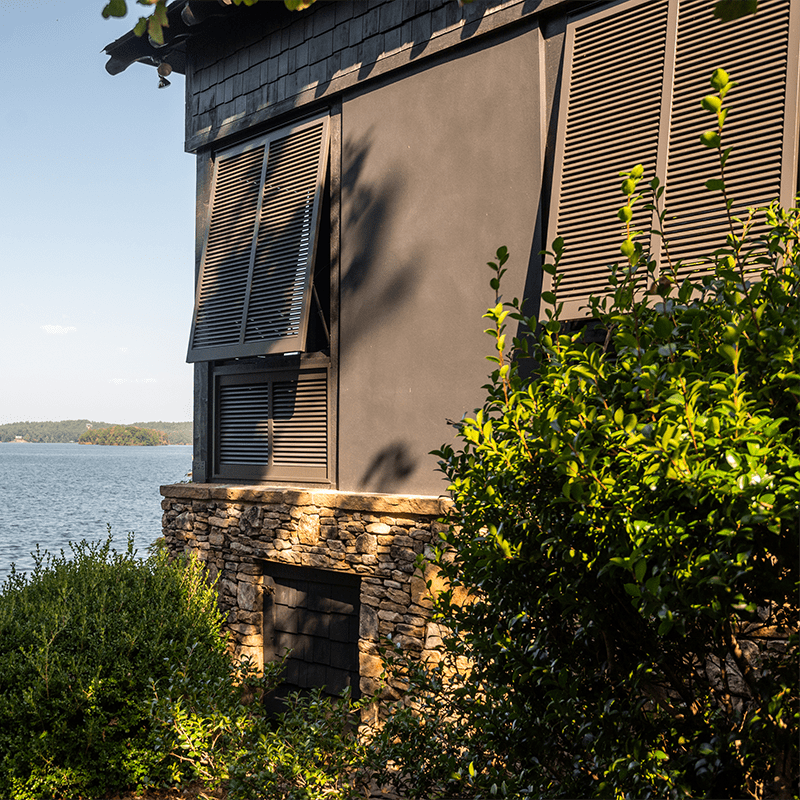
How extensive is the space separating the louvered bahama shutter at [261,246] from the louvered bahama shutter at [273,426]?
0.46 meters

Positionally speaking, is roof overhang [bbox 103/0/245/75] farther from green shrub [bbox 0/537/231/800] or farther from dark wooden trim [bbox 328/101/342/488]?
green shrub [bbox 0/537/231/800]

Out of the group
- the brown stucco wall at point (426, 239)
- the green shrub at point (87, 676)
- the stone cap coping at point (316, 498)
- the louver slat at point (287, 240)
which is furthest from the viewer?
the louver slat at point (287, 240)

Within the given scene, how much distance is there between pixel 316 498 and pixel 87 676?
7.58 feet

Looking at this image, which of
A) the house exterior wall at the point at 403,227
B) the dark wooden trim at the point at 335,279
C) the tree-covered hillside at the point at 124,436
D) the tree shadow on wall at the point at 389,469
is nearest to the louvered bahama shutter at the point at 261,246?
the dark wooden trim at the point at 335,279

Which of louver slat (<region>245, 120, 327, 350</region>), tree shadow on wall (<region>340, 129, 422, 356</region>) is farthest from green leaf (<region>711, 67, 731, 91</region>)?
louver slat (<region>245, 120, 327, 350</region>)

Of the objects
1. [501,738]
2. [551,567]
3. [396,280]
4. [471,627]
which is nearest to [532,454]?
[551,567]

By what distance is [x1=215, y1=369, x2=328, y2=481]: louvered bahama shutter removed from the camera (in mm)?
6965

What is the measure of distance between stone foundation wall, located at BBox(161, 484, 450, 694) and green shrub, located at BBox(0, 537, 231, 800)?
0.78 metres

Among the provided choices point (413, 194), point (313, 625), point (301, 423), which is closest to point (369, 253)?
point (413, 194)

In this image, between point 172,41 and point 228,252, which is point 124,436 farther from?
point 228,252

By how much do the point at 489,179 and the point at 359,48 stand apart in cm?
211

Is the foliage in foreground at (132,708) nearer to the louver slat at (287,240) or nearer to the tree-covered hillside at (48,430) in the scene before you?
the louver slat at (287,240)

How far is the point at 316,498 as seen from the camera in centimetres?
655

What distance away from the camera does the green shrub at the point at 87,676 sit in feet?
17.1
